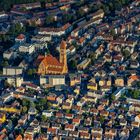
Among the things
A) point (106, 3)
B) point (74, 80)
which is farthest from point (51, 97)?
point (106, 3)

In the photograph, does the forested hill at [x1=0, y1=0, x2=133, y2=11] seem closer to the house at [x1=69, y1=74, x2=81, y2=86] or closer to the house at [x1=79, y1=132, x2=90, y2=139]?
the house at [x1=69, y1=74, x2=81, y2=86]

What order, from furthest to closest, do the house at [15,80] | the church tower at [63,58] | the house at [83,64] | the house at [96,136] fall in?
1. the house at [83,64]
2. the church tower at [63,58]
3. the house at [15,80]
4. the house at [96,136]

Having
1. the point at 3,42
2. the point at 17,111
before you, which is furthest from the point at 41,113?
the point at 3,42

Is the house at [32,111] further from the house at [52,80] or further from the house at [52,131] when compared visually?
the house at [52,80]

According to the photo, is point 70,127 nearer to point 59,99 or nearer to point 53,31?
point 59,99

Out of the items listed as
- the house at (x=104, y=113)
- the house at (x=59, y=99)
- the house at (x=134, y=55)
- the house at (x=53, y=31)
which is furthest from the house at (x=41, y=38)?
the house at (x=104, y=113)

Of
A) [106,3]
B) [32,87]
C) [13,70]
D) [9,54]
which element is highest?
[106,3]

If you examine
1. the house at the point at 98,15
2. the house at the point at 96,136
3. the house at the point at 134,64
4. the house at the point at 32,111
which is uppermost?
the house at the point at 98,15

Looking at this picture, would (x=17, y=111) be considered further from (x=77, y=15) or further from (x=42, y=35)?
(x=77, y=15)

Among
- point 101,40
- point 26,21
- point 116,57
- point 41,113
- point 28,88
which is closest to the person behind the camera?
point 41,113

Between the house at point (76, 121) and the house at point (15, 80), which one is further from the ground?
the house at point (15, 80)

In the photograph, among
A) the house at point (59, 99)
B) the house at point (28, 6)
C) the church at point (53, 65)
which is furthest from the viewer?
the house at point (28, 6)
